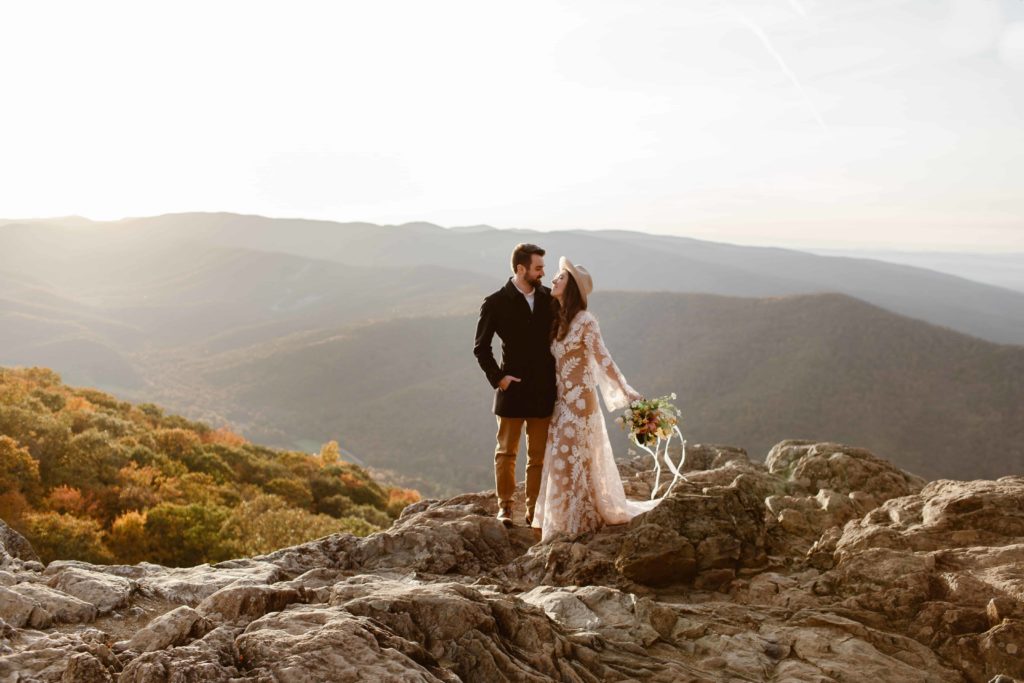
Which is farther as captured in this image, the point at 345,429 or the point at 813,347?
the point at 813,347

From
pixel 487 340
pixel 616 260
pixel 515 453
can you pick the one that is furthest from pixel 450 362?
pixel 616 260

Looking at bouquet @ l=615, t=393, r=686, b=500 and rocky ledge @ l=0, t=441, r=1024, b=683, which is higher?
bouquet @ l=615, t=393, r=686, b=500

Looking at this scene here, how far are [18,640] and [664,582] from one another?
15.5ft

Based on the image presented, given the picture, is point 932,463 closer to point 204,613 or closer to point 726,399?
point 726,399

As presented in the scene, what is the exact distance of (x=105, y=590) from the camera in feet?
15.3

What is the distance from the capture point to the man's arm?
283 inches

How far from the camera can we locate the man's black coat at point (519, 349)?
23.6 ft

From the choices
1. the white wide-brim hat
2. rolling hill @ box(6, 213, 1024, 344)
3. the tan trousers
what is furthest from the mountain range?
the white wide-brim hat

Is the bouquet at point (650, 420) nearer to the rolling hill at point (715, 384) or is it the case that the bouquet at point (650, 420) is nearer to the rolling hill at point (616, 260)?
the rolling hill at point (715, 384)

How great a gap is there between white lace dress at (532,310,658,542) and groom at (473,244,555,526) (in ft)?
0.61

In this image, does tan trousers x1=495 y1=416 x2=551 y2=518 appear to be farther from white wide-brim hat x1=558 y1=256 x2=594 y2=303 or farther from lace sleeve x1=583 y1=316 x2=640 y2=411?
white wide-brim hat x1=558 y1=256 x2=594 y2=303

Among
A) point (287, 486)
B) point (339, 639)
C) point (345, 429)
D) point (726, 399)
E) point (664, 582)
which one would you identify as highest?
point (339, 639)

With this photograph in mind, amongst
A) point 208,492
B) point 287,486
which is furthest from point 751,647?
point 287,486

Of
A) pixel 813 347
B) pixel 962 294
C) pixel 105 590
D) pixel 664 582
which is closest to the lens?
pixel 105 590
